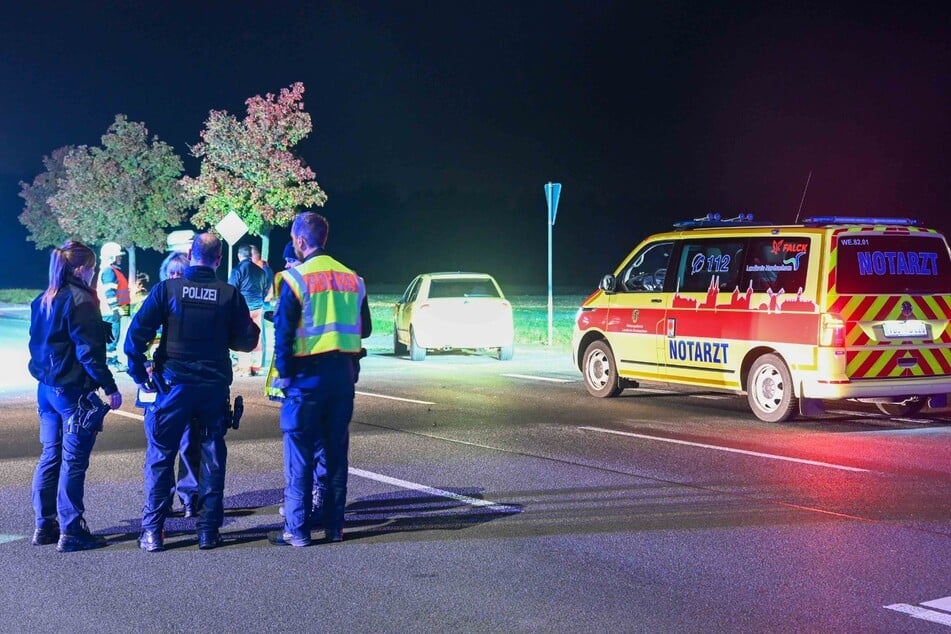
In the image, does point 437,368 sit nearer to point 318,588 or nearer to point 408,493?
point 408,493

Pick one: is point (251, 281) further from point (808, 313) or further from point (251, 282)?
point (808, 313)

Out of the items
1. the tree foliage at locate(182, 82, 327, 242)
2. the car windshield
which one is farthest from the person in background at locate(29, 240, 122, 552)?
the tree foliage at locate(182, 82, 327, 242)

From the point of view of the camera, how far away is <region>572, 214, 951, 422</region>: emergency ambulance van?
36.7 ft

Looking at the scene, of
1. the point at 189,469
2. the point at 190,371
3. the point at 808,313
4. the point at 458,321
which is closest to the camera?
the point at 190,371

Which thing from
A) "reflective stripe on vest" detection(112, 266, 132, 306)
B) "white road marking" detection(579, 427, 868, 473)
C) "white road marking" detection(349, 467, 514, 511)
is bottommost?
"white road marking" detection(349, 467, 514, 511)

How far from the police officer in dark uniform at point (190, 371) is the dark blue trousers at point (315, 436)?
15.0 inches

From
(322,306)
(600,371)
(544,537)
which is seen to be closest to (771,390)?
(600,371)

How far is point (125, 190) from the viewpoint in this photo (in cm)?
5588

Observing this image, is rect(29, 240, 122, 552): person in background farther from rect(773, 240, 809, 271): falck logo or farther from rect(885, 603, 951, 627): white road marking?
rect(773, 240, 809, 271): falck logo

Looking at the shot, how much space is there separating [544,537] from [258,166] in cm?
3174

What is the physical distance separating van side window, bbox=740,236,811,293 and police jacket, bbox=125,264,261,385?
6.64 m

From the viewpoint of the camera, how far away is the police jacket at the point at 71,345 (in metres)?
6.47

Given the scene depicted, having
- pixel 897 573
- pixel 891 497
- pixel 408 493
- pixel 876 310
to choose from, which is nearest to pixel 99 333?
pixel 408 493

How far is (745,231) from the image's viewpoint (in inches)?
480
